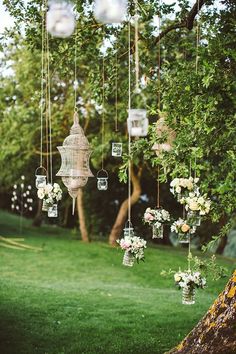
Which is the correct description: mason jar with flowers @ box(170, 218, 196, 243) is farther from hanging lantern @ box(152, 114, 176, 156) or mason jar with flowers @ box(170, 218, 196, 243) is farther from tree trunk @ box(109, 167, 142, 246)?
tree trunk @ box(109, 167, 142, 246)

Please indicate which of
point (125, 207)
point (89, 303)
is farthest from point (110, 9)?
point (125, 207)

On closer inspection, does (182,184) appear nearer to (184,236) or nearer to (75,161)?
(184,236)

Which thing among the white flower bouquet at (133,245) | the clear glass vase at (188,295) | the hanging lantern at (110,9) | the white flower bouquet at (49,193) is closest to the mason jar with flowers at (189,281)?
the clear glass vase at (188,295)

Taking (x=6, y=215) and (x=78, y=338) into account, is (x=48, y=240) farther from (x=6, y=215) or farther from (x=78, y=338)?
(x=78, y=338)

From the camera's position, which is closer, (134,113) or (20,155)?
(134,113)

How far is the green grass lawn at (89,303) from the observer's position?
24.4ft

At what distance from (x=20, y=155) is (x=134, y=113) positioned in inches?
505

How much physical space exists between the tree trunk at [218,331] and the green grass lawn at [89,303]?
1.45 meters

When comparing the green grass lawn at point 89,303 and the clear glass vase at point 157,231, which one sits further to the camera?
the green grass lawn at point 89,303

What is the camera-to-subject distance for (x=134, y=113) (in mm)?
4234

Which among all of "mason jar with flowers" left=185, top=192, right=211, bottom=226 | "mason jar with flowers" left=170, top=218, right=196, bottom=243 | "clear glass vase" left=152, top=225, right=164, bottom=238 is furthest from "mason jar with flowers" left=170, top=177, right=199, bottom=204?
"clear glass vase" left=152, top=225, right=164, bottom=238

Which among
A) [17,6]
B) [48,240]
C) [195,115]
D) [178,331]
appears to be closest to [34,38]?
[17,6]

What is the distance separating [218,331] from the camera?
218 inches

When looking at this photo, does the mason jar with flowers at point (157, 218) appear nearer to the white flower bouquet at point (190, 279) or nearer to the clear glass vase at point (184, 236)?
the clear glass vase at point (184, 236)
